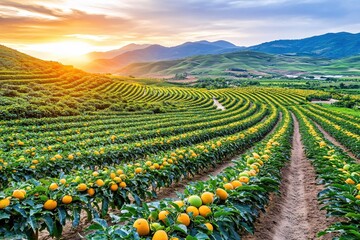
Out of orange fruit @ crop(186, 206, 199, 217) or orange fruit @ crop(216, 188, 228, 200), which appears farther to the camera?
orange fruit @ crop(216, 188, 228, 200)

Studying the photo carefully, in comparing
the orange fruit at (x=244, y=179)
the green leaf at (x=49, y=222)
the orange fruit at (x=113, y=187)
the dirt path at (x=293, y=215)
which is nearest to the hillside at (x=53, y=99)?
the orange fruit at (x=113, y=187)

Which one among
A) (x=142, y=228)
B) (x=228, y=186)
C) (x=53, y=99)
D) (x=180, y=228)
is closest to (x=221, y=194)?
(x=228, y=186)

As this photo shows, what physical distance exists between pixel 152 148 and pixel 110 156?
329 centimetres

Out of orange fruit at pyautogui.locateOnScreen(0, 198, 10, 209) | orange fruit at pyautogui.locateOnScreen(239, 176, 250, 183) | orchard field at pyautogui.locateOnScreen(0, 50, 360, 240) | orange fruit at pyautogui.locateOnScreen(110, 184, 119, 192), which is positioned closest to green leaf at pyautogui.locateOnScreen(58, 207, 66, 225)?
orchard field at pyautogui.locateOnScreen(0, 50, 360, 240)

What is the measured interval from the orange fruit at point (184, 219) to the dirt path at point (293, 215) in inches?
125

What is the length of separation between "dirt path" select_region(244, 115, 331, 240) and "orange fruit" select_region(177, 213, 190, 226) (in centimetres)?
317

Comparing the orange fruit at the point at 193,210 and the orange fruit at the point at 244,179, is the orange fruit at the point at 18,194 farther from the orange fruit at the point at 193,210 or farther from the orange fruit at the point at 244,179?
the orange fruit at the point at 244,179

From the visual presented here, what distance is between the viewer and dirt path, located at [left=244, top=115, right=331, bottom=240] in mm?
7047

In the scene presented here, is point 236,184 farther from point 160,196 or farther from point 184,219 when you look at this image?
point 160,196

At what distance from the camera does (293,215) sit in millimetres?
8367

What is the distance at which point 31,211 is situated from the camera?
4.60 meters

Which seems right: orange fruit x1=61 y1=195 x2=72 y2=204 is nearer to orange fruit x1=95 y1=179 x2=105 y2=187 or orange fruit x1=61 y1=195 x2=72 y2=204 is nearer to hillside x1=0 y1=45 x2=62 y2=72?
orange fruit x1=95 y1=179 x2=105 y2=187

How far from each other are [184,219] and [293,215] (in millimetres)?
5847

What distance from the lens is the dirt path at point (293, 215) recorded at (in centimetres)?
705
